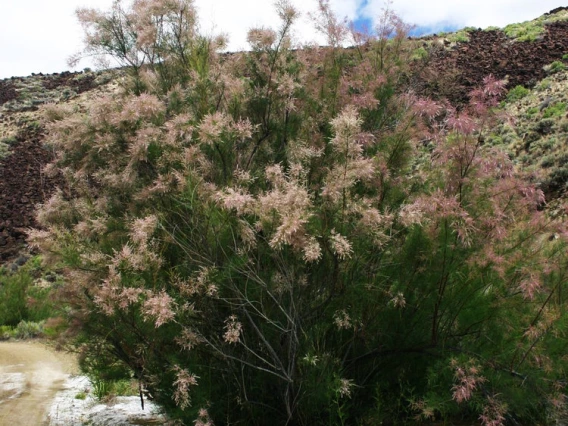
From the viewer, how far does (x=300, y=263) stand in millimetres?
5160

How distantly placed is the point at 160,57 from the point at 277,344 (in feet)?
12.6

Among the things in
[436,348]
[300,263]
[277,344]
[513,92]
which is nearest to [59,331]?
[277,344]

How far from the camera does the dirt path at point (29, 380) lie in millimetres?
8102

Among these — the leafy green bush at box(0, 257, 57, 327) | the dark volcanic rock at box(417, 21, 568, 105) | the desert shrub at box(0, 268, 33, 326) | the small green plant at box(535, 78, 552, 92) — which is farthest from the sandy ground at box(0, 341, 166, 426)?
the small green plant at box(535, 78, 552, 92)

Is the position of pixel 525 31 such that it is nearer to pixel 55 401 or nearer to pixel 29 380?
pixel 29 380

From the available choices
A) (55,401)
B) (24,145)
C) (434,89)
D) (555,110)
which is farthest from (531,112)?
(24,145)

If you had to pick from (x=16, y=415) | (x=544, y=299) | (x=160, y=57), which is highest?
(x=160, y=57)

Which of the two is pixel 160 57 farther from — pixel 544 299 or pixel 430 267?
pixel 544 299

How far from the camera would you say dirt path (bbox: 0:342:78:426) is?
8.10 meters

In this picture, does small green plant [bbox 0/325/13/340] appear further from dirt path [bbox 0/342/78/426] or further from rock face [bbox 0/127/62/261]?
rock face [bbox 0/127/62/261]

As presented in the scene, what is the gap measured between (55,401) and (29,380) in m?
1.44

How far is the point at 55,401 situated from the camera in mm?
8844

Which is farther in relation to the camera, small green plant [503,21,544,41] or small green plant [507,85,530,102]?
small green plant [503,21,544,41]

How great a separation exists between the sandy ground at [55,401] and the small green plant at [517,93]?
725 inches
